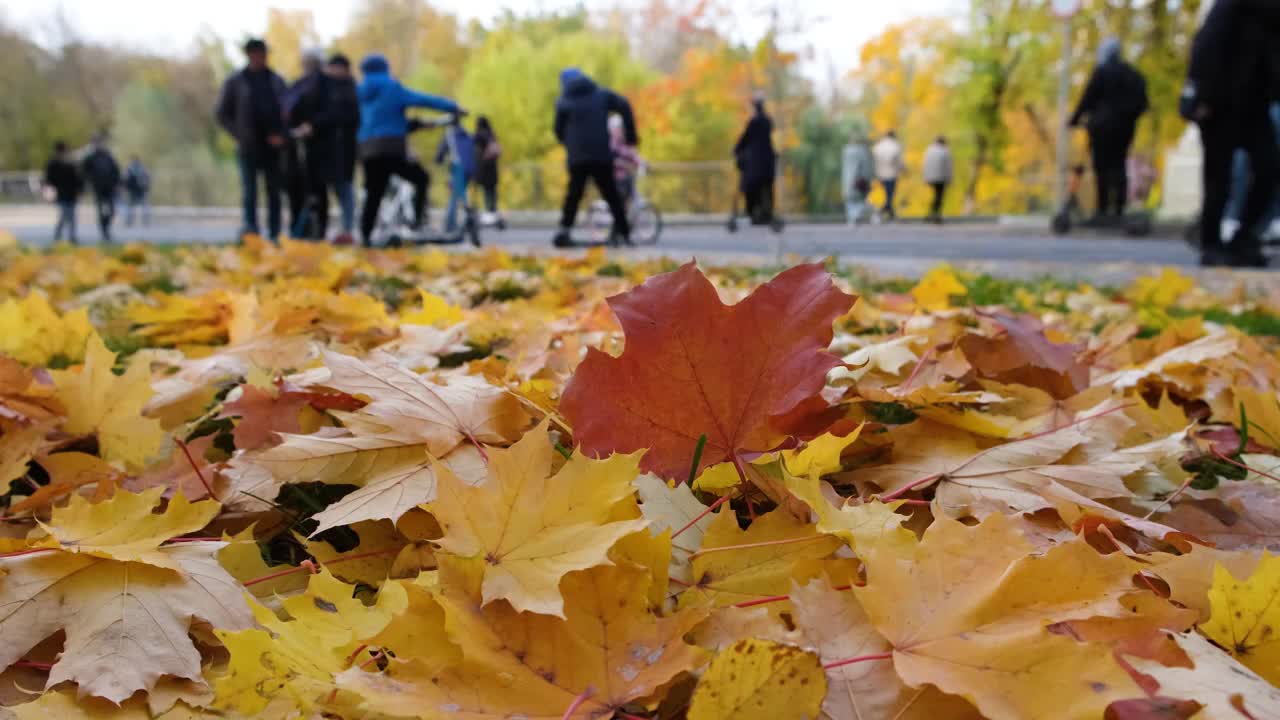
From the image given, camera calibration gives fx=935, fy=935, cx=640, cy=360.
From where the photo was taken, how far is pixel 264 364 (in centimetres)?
149

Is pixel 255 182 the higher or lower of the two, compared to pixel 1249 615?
higher

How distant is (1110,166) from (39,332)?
39.3 ft

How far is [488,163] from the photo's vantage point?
17.7 m

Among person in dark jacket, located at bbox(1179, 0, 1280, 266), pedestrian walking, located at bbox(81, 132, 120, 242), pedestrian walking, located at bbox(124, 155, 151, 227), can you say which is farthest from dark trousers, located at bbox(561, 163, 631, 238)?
pedestrian walking, located at bbox(124, 155, 151, 227)

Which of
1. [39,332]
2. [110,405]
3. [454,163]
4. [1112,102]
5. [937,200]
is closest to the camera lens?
[110,405]

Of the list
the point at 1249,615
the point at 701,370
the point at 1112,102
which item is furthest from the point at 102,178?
the point at 1249,615

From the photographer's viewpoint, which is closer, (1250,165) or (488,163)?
(1250,165)

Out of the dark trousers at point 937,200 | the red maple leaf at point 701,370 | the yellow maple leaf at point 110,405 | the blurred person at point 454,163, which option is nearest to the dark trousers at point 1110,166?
the dark trousers at point 937,200

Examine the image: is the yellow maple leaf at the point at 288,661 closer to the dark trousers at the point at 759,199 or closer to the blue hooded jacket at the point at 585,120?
the blue hooded jacket at the point at 585,120

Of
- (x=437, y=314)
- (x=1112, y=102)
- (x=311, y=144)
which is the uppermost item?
(x=1112, y=102)

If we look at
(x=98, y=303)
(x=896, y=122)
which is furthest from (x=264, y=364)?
(x=896, y=122)

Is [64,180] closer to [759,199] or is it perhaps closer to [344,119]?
[344,119]

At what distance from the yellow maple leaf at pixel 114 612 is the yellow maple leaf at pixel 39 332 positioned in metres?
1.20

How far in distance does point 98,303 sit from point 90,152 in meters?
16.6
